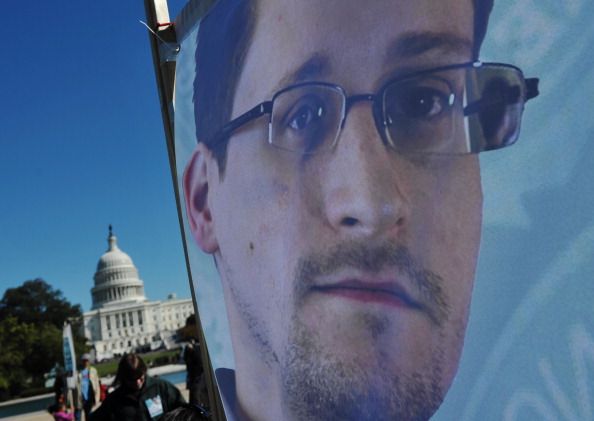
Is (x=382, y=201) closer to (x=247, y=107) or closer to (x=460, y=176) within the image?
(x=460, y=176)

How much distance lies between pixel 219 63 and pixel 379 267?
0.88 metres

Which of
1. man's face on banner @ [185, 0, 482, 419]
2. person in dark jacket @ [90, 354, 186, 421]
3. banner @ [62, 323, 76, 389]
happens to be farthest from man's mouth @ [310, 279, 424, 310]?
banner @ [62, 323, 76, 389]

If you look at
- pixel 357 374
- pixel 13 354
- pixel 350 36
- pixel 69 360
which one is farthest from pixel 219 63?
pixel 13 354

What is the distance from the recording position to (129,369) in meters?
3.55

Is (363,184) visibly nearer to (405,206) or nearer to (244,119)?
(405,206)

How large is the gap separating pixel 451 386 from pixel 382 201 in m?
0.37

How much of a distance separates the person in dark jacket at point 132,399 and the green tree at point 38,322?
2236 inches

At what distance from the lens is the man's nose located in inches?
51.2

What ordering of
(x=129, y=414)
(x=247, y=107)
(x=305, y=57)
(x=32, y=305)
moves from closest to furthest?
(x=305, y=57) → (x=247, y=107) → (x=129, y=414) → (x=32, y=305)

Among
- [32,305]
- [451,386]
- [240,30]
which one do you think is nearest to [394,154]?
[451,386]

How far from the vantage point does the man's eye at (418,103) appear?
1227 millimetres

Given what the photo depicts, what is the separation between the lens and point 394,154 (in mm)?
1308

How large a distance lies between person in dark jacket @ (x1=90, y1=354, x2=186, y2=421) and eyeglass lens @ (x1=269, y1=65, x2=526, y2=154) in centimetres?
243

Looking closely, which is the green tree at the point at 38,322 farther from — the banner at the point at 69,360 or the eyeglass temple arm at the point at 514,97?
the eyeglass temple arm at the point at 514,97
